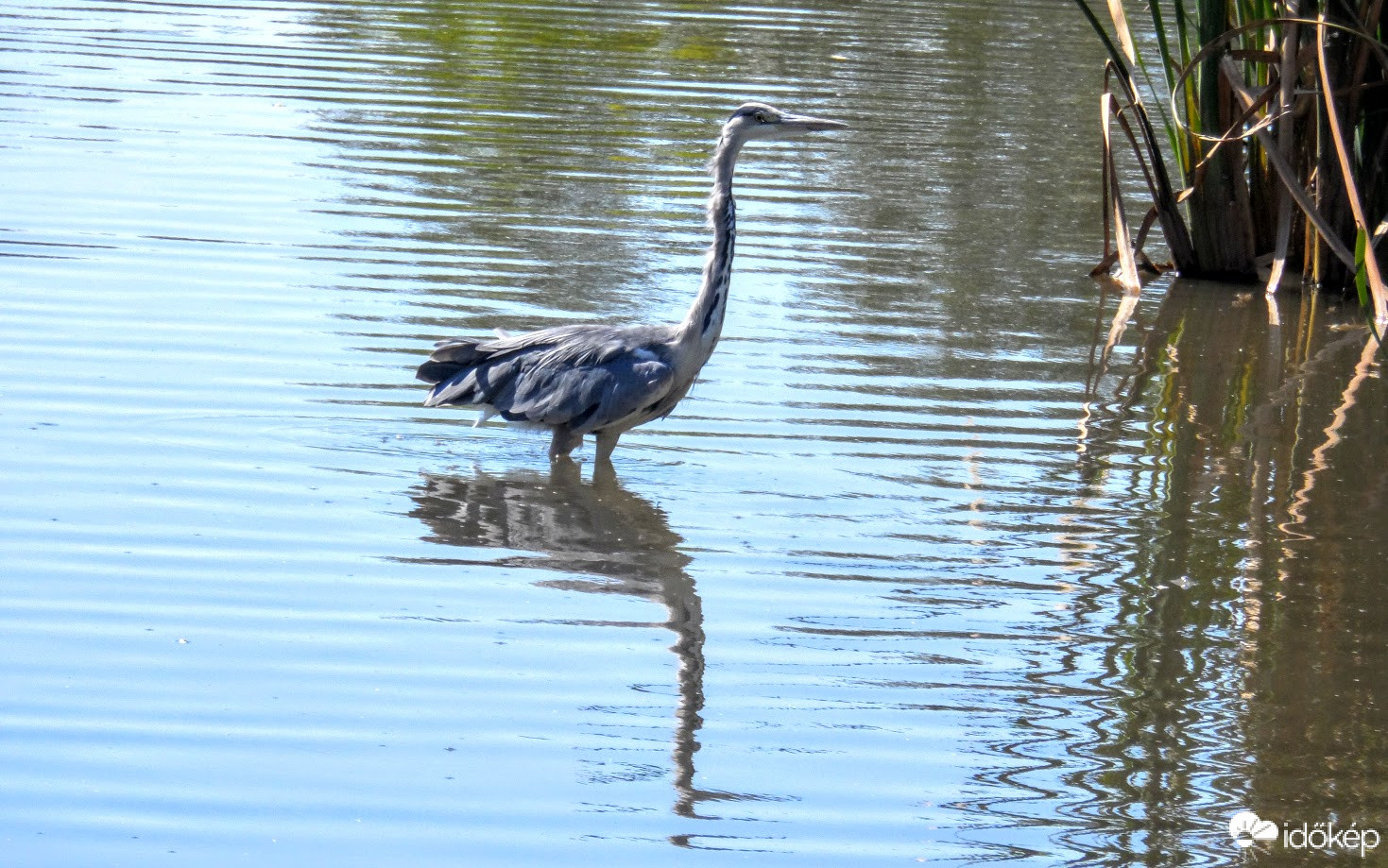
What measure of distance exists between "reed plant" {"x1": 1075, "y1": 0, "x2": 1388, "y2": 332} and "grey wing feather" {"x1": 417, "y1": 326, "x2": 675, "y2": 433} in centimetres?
385

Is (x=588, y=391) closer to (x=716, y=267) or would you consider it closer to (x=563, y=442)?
(x=563, y=442)

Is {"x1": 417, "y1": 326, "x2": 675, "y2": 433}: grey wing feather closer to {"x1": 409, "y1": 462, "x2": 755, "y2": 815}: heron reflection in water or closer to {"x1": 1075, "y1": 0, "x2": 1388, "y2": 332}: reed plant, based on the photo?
{"x1": 409, "y1": 462, "x2": 755, "y2": 815}: heron reflection in water

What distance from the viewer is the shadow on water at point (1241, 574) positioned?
16.3ft

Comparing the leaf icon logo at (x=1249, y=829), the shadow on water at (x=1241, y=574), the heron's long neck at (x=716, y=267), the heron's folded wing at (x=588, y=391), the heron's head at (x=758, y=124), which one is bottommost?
the leaf icon logo at (x=1249, y=829)

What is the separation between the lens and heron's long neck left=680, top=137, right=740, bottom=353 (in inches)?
298

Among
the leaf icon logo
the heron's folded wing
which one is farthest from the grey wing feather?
the leaf icon logo

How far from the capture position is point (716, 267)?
7.65 m

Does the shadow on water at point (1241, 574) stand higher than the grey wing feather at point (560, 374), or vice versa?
the grey wing feather at point (560, 374)

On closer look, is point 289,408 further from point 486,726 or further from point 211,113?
point 211,113

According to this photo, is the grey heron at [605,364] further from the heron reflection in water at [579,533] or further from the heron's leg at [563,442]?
the heron reflection in water at [579,533]

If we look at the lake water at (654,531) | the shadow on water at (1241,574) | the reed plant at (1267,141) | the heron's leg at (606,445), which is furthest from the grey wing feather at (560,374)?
the reed plant at (1267,141)

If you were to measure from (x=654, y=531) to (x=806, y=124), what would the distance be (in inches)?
77.7

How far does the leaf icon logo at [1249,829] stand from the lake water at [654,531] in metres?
0.05

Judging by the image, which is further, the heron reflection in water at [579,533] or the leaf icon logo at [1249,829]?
the heron reflection in water at [579,533]
